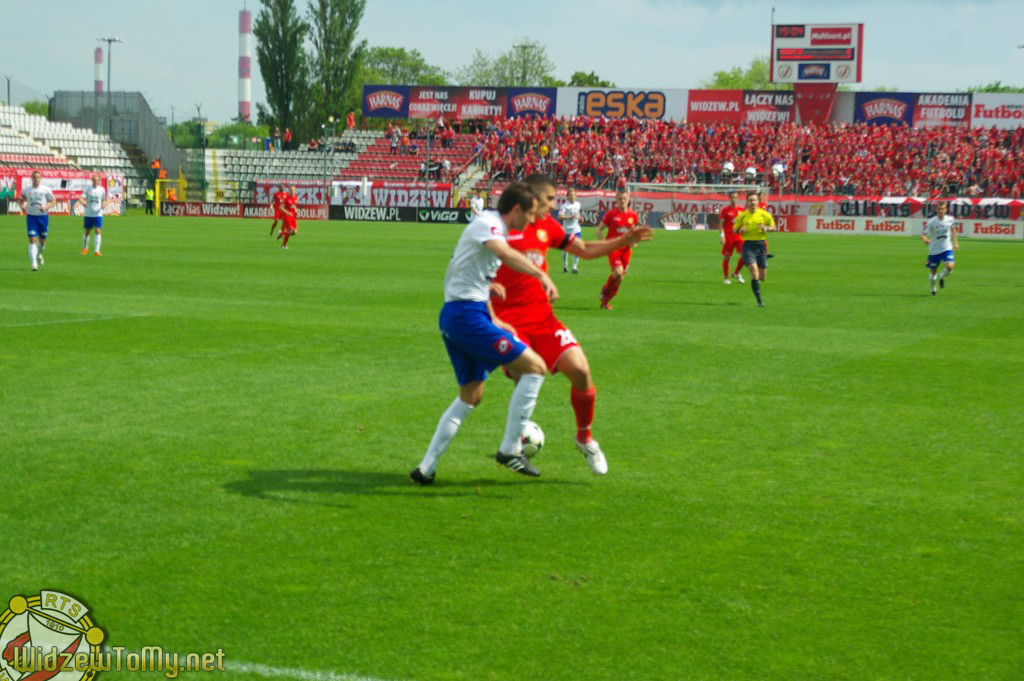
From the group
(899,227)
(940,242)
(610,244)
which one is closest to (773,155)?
(899,227)

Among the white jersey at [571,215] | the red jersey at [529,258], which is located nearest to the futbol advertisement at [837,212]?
the white jersey at [571,215]

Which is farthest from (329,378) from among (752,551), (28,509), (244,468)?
(752,551)

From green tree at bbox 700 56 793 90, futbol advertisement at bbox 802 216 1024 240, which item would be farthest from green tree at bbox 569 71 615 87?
futbol advertisement at bbox 802 216 1024 240

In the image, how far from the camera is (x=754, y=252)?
22188mm

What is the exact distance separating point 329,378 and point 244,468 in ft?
12.9

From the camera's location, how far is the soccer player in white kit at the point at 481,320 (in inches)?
294

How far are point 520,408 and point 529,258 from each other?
4.12 ft

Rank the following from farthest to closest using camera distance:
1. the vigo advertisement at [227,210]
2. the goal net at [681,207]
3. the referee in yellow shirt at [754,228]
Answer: the vigo advertisement at [227,210], the goal net at [681,207], the referee in yellow shirt at [754,228]

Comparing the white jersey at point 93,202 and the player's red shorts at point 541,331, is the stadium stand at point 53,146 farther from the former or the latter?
the player's red shorts at point 541,331

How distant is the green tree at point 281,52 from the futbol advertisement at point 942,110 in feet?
159

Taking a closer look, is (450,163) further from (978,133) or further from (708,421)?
(708,421)

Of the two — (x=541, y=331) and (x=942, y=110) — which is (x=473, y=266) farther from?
(x=942, y=110)

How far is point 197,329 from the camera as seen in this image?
15.7 meters

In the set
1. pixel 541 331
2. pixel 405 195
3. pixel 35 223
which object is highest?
pixel 405 195
